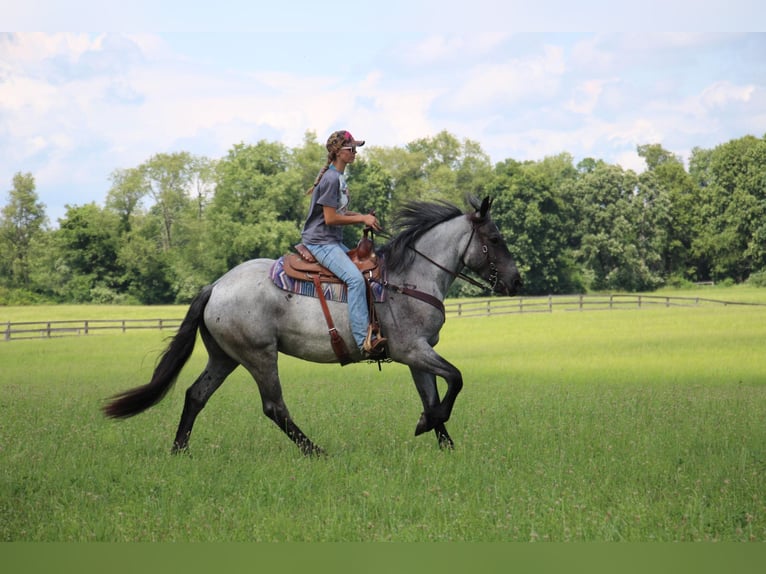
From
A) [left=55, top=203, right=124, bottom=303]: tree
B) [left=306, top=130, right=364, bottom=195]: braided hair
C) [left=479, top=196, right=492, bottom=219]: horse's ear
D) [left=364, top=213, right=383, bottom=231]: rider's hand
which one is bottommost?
[left=55, top=203, right=124, bottom=303]: tree

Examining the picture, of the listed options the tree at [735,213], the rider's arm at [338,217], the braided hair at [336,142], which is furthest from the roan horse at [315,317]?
the tree at [735,213]

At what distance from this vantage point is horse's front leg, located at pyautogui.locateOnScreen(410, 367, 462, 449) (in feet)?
28.0

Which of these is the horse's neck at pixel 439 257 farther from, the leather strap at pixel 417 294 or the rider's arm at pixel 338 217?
the rider's arm at pixel 338 217

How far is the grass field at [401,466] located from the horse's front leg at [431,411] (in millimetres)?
270

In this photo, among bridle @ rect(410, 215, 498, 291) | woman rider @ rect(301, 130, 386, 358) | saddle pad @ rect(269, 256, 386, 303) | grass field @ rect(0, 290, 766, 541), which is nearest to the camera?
grass field @ rect(0, 290, 766, 541)

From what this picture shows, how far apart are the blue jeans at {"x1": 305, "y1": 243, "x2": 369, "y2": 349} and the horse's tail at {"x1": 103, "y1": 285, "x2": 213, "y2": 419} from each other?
58.2 inches

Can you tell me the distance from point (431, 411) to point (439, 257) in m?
1.70

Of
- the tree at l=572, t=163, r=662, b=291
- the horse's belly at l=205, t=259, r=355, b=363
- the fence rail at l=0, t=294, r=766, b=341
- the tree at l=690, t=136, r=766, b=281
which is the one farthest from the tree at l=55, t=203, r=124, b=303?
the horse's belly at l=205, t=259, r=355, b=363

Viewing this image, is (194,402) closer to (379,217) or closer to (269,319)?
(269,319)

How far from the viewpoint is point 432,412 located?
28.1 feet

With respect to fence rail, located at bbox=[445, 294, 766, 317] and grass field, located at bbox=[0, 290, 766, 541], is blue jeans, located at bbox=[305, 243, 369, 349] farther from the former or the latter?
fence rail, located at bbox=[445, 294, 766, 317]

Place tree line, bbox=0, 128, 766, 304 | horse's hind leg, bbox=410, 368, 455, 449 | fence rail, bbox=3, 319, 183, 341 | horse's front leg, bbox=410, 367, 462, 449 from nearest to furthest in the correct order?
horse's front leg, bbox=410, 367, 462, 449 → horse's hind leg, bbox=410, 368, 455, 449 → fence rail, bbox=3, 319, 183, 341 → tree line, bbox=0, 128, 766, 304

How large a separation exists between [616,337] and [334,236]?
69.3 ft

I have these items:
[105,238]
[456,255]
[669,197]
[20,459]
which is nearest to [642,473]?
[456,255]
